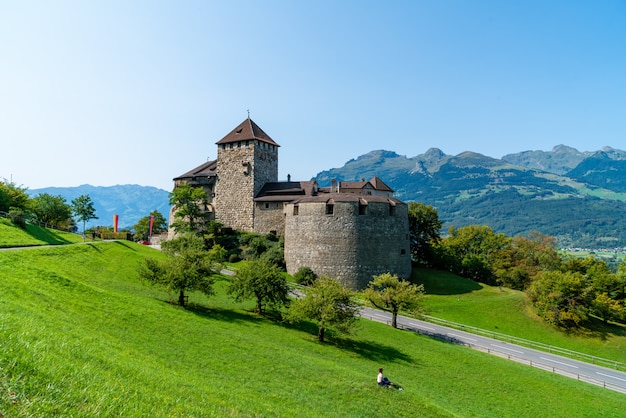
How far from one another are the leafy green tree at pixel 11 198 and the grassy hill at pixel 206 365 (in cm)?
1867

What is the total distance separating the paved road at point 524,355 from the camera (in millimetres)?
32375

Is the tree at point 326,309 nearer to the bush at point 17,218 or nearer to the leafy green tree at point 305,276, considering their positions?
the leafy green tree at point 305,276

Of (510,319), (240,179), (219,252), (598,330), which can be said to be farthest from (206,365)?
(240,179)

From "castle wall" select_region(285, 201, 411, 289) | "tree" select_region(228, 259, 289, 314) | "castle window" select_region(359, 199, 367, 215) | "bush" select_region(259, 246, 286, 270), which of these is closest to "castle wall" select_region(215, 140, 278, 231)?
"bush" select_region(259, 246, 286, 270)

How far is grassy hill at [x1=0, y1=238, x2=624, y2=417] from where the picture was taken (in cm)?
892

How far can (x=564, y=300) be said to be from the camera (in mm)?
45938

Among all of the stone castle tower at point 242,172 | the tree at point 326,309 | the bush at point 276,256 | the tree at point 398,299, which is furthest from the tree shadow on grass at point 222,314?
the stone castle tower at point 242,172

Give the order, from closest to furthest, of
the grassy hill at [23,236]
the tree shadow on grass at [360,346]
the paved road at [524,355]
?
the tree shadow on grass at [360,346], the paved road at [524,355], the grassy hill at [23,236]

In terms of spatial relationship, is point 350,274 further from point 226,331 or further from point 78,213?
point 78,213

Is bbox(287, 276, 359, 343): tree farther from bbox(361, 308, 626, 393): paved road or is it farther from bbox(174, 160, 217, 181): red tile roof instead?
bbox(174, 160, 217, 181): red tile roof

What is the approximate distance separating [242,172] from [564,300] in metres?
51.5

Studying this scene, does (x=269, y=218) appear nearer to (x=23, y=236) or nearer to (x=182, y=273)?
(x=23, y=236)

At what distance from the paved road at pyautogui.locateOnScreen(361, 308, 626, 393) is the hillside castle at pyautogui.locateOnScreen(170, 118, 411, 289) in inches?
431

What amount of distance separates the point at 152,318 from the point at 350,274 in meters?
33.5
